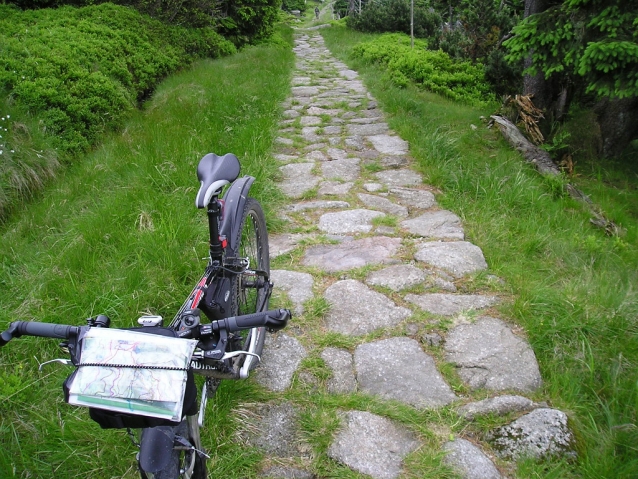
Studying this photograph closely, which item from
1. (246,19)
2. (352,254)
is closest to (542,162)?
(352,254)

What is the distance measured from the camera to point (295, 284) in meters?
3.49

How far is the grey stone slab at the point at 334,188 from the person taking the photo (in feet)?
16.6

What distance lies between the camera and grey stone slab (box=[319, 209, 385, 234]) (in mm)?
4312

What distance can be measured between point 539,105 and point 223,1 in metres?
8.05

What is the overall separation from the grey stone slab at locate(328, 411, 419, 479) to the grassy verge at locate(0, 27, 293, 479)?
437 mm

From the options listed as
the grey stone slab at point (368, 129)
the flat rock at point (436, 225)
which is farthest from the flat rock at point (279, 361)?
the grey stone slab at point (368, 129)

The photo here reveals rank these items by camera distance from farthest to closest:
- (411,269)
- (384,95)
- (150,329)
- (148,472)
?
(384,95)
(411,269)
(148,472)
(150,329)

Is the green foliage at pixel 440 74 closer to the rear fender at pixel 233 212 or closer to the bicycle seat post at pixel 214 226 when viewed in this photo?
the rear fender at pixel 233 212

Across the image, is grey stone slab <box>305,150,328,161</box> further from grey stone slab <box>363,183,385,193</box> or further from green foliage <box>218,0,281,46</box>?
green foliage <box>218,0,281,46</box>

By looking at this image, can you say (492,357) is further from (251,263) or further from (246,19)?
(246,19)

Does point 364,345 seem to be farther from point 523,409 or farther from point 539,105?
point 539,105

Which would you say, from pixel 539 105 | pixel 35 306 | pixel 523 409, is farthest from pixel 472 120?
pixel 35 306

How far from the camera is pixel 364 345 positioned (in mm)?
2906

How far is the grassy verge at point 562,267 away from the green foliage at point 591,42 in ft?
3.52
